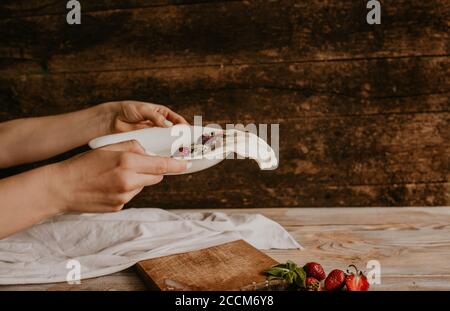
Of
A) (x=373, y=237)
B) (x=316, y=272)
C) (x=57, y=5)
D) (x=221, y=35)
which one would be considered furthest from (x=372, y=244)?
(x=57, y=5)

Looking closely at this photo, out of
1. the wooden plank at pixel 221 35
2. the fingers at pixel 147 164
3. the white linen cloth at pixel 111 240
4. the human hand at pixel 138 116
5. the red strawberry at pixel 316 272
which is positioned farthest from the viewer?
the wooden plank at pixel 221 35

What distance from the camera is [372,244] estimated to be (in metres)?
1.35

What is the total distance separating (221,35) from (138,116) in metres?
0.49

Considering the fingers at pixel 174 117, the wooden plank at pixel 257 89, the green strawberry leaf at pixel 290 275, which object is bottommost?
the green strawberry leaf at pixel 290 275

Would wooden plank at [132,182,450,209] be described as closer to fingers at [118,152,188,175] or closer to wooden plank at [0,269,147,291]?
wooden plank at [0,269,147,291]

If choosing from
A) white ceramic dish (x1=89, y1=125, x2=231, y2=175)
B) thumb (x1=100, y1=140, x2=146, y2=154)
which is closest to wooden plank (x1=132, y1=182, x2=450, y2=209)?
white ceramic dish (x1=89, y1=125, x2=231, y2=175)

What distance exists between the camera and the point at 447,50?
1.65m

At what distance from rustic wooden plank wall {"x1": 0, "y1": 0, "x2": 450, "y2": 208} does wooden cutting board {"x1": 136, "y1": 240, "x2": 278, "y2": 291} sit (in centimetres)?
63

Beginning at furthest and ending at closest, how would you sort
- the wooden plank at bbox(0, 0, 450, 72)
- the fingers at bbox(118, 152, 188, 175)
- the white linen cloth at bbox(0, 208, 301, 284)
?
the wooden plank at bbox(0, 0, 450, 72) → the white linen cloth at bbox(0, 208, 301, 284) → the fingers at bbox(118, 152, 188, 175)

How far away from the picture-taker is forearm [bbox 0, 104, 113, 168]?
151 cm

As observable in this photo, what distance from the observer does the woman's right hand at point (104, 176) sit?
0.95 metres

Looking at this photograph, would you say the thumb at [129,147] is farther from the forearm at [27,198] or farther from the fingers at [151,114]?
the fingers at [151,114]

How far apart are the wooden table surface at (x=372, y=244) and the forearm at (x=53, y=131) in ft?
1.73

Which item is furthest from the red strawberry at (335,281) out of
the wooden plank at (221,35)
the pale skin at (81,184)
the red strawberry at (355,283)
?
the wooden plank at (221,35)
